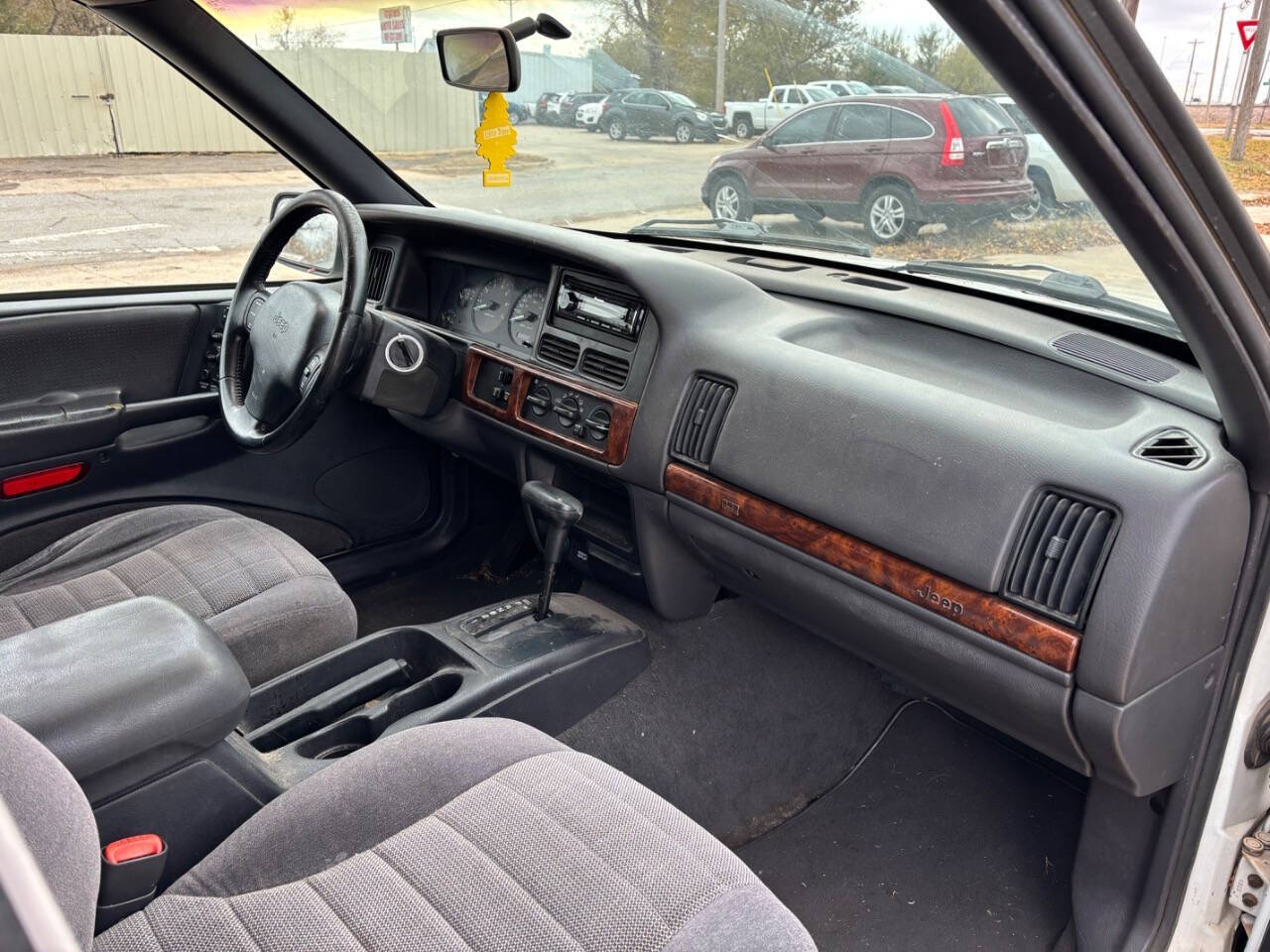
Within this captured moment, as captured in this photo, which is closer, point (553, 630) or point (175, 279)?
point (553, 630)

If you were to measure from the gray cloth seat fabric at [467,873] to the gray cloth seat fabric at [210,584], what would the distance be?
0.53 metres

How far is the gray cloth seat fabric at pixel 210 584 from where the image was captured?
1.87m

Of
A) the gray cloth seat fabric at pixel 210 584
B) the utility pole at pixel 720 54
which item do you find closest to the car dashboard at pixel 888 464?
the utility pole at pixel 720 54

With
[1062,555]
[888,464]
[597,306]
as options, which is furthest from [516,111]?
[1062,555]

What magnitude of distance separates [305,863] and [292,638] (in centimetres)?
72

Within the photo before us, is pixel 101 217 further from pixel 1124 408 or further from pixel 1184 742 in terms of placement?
pixel 1184 742

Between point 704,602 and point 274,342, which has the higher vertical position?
point 274,342

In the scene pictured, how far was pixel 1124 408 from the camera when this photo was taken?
4.99ft

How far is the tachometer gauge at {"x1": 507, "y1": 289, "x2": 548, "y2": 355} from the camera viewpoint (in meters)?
2.34

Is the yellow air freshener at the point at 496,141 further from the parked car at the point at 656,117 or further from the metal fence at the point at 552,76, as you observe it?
the parked car at the point at 656,117

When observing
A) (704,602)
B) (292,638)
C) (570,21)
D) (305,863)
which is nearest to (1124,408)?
→ (704,602)

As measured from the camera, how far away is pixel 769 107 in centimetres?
212

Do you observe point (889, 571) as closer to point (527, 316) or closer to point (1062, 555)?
point (1062, 555)

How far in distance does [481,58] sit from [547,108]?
0.89 feet
